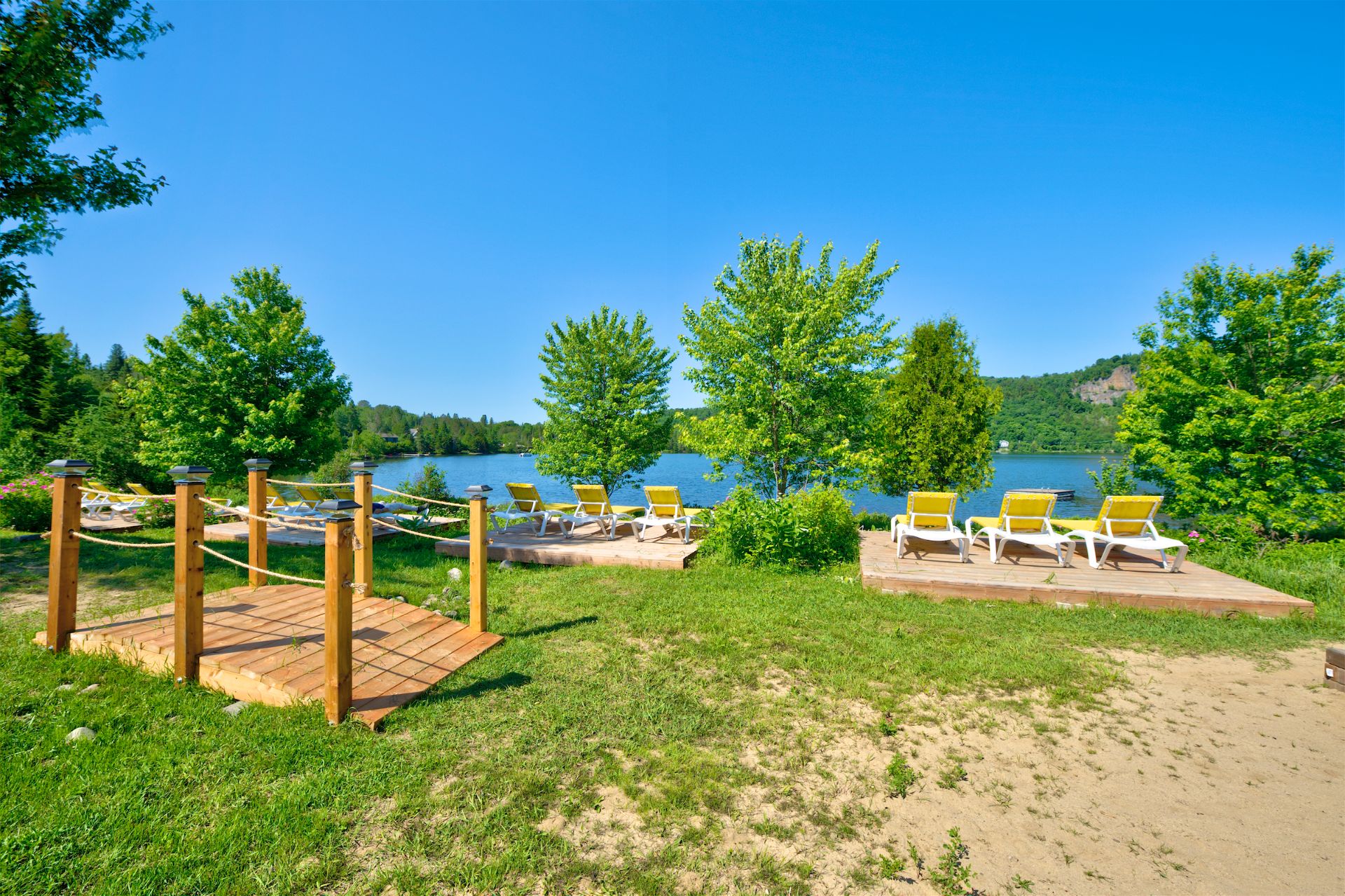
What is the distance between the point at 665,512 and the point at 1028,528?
5859 millimetres

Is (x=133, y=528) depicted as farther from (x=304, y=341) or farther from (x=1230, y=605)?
(x=1230, y=605)

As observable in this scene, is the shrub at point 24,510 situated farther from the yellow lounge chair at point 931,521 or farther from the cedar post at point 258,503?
the yellow lounge chair at point 931,521

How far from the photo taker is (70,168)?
24.6 ft

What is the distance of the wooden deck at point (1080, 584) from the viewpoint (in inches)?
239

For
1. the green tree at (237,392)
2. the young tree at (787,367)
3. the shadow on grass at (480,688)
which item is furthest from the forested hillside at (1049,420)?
the shadow on grass at (480,688)

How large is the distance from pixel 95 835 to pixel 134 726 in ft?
3.98

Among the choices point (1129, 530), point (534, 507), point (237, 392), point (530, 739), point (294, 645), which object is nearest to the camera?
point (530, 739)

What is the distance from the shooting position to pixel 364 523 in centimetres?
600

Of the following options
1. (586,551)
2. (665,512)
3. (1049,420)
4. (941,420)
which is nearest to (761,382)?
(665,512)

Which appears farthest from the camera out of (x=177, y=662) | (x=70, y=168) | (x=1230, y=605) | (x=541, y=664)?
(x=70, y=168)

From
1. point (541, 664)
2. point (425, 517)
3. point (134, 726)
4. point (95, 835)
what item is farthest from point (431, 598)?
point (425, 517)

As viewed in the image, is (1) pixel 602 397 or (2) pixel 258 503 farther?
(1) pixel 602 397

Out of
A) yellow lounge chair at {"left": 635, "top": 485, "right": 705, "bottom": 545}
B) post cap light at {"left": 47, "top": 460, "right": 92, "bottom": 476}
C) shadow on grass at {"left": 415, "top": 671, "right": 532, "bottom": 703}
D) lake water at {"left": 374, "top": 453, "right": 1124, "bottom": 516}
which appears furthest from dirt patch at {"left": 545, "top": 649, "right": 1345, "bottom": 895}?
yellow lounge chair at {"left": 635, "top": 485, "right": 705, "bottom": 545}

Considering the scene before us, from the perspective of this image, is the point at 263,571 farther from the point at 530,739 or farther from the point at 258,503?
the point at 258,503
